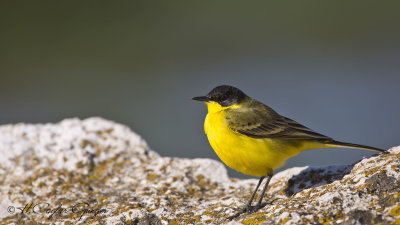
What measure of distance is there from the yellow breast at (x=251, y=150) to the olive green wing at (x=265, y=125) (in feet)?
0.29

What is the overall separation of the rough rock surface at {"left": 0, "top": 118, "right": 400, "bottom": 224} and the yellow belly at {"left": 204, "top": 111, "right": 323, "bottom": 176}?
1.46 ft

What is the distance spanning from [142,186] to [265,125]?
2.07 m

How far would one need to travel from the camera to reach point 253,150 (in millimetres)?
6164

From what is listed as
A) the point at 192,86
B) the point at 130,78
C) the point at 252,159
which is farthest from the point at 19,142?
the point at 130,78

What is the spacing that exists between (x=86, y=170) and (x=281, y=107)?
7.81 metres

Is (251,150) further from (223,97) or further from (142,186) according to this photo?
(142,186)

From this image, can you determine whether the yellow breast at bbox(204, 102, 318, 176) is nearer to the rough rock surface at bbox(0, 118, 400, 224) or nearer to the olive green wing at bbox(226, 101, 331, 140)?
the olive green wing at bbox(226, 101, 331, 140)

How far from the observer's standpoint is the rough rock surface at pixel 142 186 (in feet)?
15.1

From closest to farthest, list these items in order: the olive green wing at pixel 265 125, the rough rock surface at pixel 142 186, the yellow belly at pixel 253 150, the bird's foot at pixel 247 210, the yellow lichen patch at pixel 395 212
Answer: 1. the yellow lichen patch at pixel 395 212
2. the rough rock surface at pixel 142 186
3. the bird's foot at pixel 247 210
4. the yellow belly at pixel 253 150
5. the olive green wing at pixel 265 125

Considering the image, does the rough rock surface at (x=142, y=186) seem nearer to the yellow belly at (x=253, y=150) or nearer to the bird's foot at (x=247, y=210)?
the bird's foot at (x=247, y=210)

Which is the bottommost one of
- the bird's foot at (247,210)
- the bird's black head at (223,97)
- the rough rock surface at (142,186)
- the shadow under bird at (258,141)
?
the bird's foot at (247,210)

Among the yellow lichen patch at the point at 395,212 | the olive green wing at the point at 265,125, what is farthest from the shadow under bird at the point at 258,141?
the yellow lichen patch at the point at 395,212

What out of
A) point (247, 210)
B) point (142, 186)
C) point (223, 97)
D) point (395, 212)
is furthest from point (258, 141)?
point (395, 212)

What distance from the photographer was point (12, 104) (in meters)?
16.5
